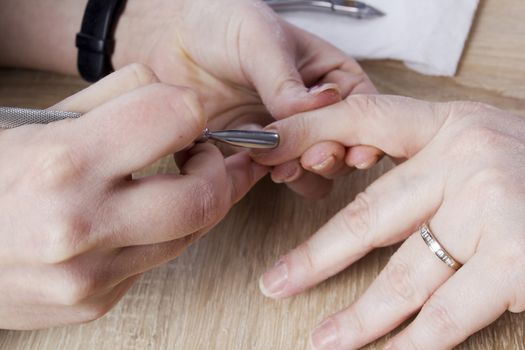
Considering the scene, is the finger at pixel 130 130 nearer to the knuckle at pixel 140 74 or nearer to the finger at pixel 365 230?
the knuckle at pixel 140 74

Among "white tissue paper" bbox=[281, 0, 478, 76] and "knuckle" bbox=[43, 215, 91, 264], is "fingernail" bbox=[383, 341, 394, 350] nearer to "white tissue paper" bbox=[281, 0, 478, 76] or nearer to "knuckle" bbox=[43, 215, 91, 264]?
"knuckle" bbox=[43, 215, 91, 264]

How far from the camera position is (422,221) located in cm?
79

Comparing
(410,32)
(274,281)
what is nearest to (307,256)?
(274,281)

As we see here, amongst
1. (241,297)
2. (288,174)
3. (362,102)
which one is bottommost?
(241,297)

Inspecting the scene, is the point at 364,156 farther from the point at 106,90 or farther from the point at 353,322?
the point at 106,90

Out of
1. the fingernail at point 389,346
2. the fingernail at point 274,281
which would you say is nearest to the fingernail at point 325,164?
the fingernail at point 274,281

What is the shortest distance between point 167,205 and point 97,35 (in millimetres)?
554

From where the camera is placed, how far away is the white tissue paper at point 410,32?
41.6 inches

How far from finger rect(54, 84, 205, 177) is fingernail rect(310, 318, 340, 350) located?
1.01 feet

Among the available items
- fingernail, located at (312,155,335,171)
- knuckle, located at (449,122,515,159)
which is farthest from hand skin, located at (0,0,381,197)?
knuckle, located at (449,122,515,159)

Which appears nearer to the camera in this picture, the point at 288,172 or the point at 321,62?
the point at 288,172

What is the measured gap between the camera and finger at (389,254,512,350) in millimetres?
677

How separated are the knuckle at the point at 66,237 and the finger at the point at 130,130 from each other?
0.16 feet

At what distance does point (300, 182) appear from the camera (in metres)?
0.87
